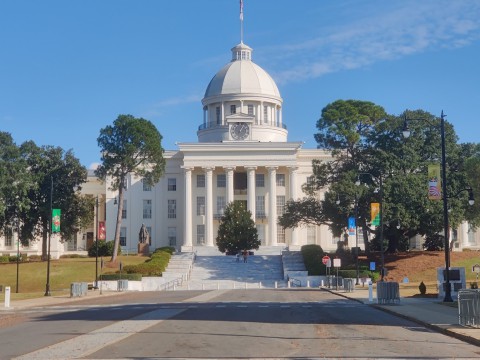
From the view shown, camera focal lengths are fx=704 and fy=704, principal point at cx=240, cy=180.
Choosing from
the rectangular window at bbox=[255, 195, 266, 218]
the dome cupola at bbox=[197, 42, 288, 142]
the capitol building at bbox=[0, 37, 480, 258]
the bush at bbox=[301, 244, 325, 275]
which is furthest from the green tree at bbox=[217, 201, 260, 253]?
the dome cupola at bbox=[197, 42, 288, 142]

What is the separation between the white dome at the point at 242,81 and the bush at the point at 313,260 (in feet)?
112

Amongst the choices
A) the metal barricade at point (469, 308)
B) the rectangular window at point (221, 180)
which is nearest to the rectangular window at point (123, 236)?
the rectangular window at point (221, 180)

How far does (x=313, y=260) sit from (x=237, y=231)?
1166 cm

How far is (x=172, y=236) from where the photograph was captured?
101m

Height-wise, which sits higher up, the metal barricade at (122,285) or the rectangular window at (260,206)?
the rectangular window at (260,206)

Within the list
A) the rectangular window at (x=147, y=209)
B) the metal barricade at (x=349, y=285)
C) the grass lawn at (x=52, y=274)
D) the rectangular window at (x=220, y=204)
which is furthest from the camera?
the rectangular window at (x=147, y=209)

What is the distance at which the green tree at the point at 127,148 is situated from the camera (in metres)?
74.8

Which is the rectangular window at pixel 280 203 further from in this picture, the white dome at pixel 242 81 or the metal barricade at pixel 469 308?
the metal barricade at pixel 469 308

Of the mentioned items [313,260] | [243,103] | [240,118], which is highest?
[243,103]

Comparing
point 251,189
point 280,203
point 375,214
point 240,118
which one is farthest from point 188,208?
point 375,214

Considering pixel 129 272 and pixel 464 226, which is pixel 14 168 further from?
pixel 464 226

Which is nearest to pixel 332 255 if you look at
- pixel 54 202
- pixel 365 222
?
pixel 365 222

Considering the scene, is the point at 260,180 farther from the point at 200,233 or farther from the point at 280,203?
the point at 200,233

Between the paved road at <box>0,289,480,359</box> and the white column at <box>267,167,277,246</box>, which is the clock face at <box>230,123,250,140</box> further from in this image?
the paved road at <box>0,289,480,359</box>
